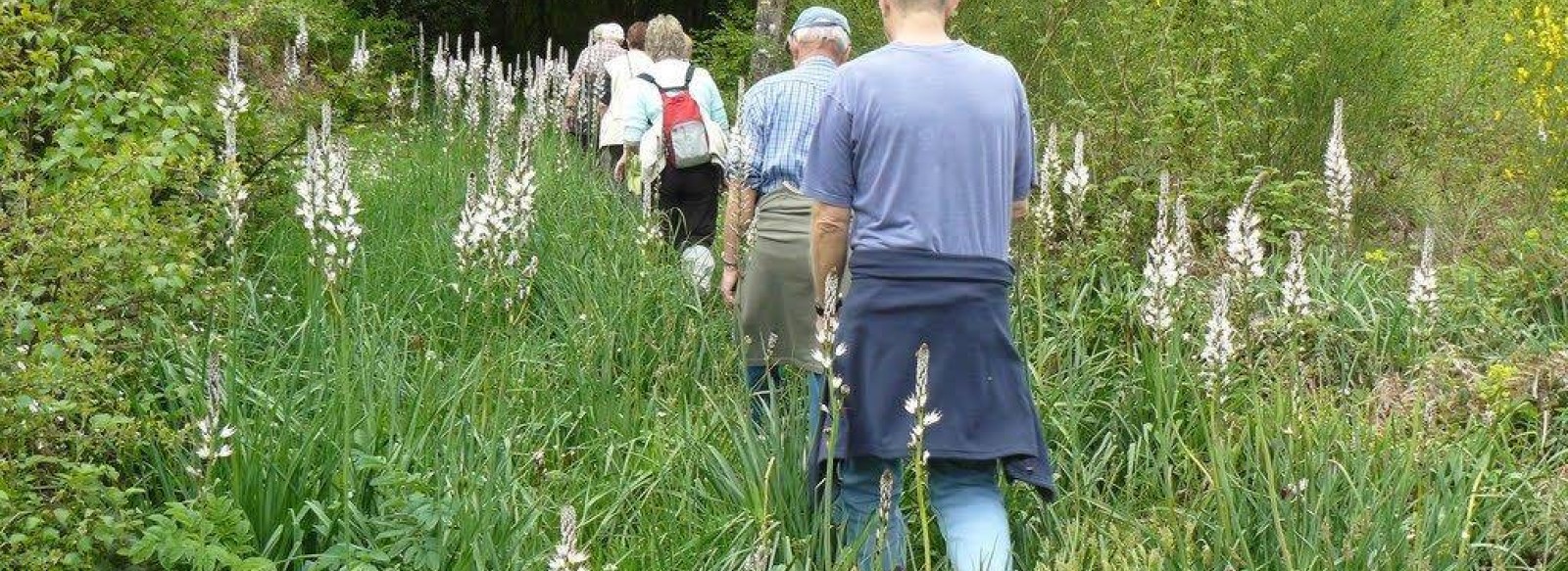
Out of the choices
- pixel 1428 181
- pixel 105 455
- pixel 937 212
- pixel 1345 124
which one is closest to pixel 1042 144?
pixel 1345 124

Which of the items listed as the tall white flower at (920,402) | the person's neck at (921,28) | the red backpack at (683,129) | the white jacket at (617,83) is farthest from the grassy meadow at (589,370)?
the white jacket at (617,83)

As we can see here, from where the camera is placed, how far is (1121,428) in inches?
196

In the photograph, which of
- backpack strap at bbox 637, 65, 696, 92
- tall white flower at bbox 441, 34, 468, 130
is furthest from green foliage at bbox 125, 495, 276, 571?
tall white flower at bbox 441, 34, 468, 130

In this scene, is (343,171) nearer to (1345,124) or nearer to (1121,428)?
(1121,428)

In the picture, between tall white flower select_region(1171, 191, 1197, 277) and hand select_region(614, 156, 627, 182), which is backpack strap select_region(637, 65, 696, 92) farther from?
tall white flower select_region(1171, 191, 1197, 277)

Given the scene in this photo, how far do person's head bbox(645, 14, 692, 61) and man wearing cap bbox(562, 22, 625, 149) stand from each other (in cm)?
143

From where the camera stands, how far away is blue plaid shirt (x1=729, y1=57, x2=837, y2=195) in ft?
17.2

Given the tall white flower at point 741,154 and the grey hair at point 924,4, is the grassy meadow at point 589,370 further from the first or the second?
the grey hair at point 924,4

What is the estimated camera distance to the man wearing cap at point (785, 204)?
17.3ft

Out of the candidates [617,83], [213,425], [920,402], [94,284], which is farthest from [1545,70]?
[213,425]

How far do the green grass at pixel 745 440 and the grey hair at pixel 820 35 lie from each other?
1046 millimetres

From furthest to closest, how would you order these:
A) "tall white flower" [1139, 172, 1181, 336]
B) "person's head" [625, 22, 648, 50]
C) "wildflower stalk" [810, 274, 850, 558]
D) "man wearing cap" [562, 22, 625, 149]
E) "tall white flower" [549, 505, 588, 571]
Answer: "person's head" [625, 22, 648, 50]
"man wearing cap" [562, 22, 625, 149]
"tall white flower" [1139, 172, 1181, 336]
"wildflower stalk" [810, 274, 850, 558]
"tall white flower" [549, 505, 588, 571]

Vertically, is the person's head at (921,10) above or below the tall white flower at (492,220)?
above

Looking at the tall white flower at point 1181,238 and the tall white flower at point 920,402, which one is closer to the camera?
the tall white flower at point 920,402
